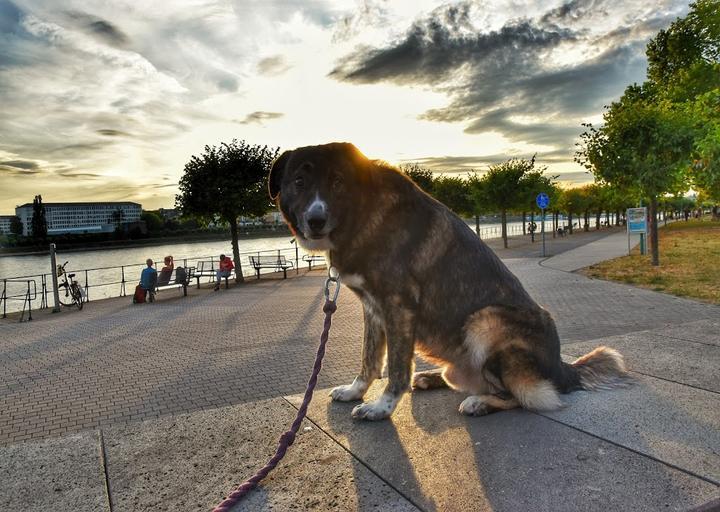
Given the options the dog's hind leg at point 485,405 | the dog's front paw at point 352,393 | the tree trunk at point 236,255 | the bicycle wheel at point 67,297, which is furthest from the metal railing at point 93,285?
the dog's hind leg at point 485,405

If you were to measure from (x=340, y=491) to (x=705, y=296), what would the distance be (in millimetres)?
11766

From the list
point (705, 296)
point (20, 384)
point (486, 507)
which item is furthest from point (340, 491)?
point (705, 296)

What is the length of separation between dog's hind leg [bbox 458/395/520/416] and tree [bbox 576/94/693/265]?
1759 centimetres

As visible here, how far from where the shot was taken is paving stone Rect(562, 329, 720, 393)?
4.06 meters

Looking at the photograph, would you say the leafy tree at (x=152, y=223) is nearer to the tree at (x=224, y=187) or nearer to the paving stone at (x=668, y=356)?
the tree at (x=224, y=187)

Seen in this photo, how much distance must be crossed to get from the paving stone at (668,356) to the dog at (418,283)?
139 cm

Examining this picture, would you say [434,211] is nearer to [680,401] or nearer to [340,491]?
[340,491]

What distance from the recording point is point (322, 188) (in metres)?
2.97

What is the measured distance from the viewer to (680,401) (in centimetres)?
346

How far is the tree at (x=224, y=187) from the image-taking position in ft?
88.3

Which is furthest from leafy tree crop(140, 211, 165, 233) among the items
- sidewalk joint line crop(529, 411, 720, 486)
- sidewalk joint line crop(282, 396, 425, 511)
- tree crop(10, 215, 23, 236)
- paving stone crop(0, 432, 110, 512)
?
sidewalk joint line crop(529, 411, 720, 486)

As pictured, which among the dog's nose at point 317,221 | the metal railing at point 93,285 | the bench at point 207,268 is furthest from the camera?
the bench at point 207,268

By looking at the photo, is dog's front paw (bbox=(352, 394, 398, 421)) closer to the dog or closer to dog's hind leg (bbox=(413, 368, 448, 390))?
the dog

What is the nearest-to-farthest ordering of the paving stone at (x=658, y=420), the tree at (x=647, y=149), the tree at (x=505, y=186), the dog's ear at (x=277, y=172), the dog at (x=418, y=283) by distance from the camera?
the paving stone at (x=658, y=420), the dog at (x=418, y=283), the dog's ear at (x=277, y=172), the tree at (x=647, y=149), the tree at (x=505, y=186)
